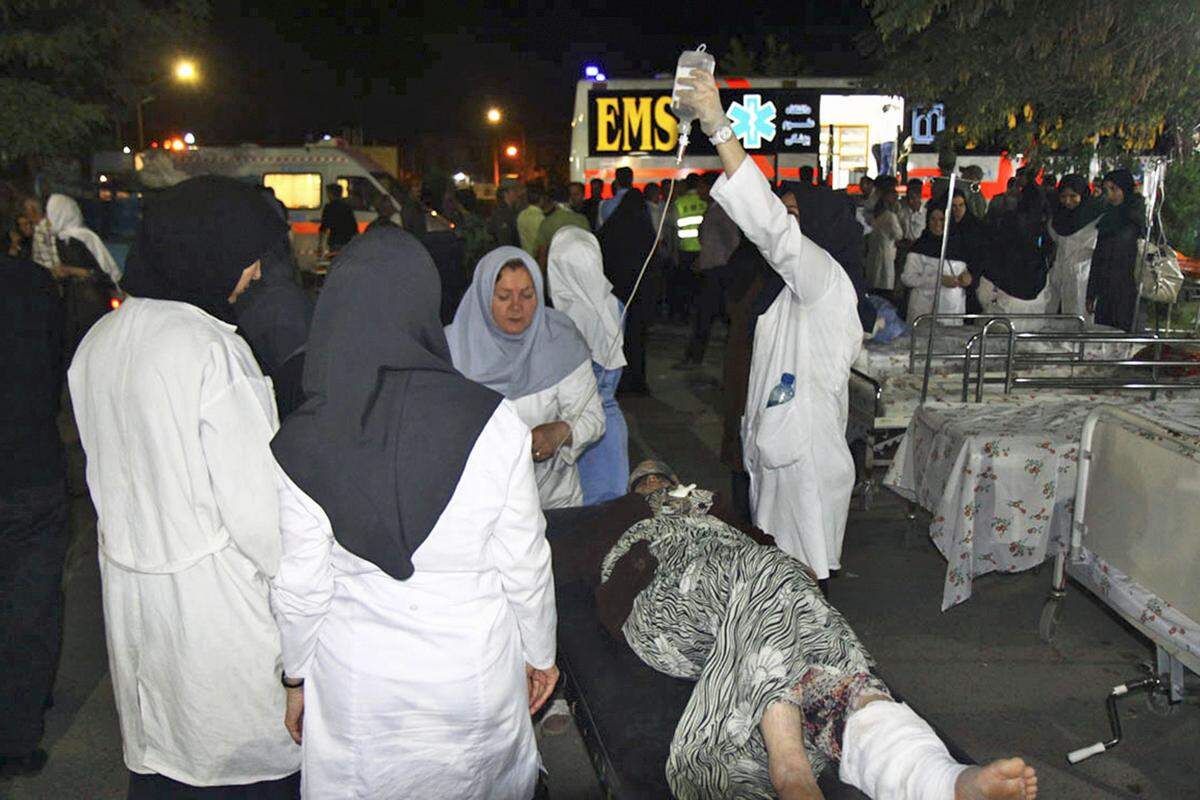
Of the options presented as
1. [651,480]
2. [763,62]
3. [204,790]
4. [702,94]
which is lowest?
[204,790]

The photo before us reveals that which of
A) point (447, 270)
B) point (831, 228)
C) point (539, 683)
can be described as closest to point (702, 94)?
point (831, 228)

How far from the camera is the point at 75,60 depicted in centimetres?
1577

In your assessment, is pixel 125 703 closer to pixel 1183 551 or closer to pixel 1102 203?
pixel 1183 551

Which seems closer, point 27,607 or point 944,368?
point 27,607

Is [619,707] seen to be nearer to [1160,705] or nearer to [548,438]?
[548,438]

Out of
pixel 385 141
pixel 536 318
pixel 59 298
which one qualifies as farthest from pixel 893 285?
pixel 385 141

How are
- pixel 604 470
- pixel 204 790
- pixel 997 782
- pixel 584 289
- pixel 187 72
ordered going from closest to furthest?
pixel 997 782 → pixel 204 790 → pixel 604 470 → pixel 584 289 → pixel 187 72

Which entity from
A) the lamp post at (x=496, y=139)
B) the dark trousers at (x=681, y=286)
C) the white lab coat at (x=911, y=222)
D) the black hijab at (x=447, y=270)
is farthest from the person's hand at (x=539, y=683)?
the lamp post at (x=496, y=139)

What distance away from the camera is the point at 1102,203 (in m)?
10.4

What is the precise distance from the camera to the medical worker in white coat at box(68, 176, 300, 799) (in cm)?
260

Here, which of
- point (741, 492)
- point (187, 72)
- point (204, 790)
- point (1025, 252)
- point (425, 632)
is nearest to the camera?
point (425, 632)

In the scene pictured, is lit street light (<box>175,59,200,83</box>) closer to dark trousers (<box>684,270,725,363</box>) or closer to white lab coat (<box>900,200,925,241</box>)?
dark trousers (<box>684,270,725,363</box>)

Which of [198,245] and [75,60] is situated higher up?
[75,60]

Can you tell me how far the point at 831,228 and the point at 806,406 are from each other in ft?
2.56
